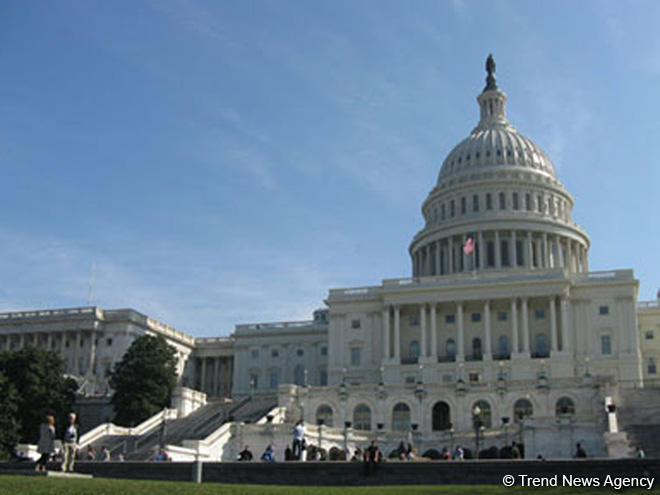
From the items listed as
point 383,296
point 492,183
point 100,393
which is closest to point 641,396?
point 383,296

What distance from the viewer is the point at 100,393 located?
111125 millimetres

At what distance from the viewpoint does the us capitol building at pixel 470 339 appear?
73688 millimetres

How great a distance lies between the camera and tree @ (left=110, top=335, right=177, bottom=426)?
86.9m

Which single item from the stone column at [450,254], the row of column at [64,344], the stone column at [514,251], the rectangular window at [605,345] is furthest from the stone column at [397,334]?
the row of column at [64,344]

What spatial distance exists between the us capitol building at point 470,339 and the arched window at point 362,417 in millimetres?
109

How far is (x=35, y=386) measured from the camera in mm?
83062

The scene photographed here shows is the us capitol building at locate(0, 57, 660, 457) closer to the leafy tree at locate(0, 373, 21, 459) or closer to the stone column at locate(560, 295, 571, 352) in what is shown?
the stone column at locate(560, 295, 571, 352)

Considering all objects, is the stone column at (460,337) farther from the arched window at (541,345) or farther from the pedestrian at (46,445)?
the pedestrian at (46,445)

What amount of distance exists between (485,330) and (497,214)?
25.0m

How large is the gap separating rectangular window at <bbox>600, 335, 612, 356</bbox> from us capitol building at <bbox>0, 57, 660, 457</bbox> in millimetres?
125

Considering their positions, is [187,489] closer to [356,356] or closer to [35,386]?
[35,386]

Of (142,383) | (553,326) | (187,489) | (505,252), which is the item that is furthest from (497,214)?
(187,489)

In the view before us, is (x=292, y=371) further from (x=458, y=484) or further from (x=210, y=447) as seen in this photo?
(x=458, y=484)

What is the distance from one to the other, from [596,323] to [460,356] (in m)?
16.2
